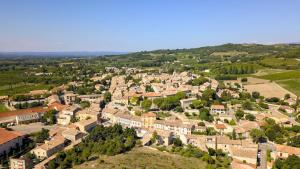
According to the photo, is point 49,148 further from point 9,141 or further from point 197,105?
point 197,105

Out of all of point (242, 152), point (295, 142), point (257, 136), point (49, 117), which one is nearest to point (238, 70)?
point (257, 136)

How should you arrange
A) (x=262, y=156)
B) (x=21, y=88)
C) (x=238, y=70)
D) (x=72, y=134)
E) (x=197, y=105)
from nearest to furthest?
(x=262, y=156)
(x=72, y=134)
(x=197, y=105)
(x=21, y=88)
(x=238, y=70)

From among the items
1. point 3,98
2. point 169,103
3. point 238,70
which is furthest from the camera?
point 238,70

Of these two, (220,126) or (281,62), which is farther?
(281,62)

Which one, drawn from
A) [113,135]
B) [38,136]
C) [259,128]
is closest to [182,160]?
[113,135]

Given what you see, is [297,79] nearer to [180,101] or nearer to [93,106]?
[180,101]

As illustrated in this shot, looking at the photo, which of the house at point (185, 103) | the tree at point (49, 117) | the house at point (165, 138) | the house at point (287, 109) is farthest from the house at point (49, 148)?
the house at point (287, 109)

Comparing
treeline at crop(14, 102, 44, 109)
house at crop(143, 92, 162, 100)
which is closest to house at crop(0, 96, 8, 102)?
treeline at crop(14, 102, 44, 109)

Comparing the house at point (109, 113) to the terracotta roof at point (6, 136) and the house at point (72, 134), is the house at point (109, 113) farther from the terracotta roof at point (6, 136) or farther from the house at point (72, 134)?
the terracotta roof at point (6, 136)
